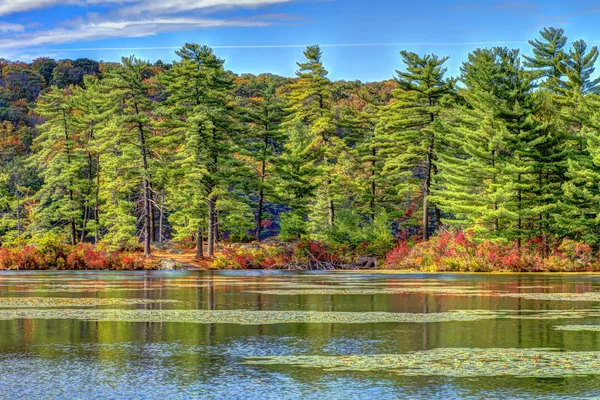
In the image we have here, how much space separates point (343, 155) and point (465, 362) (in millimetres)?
62325

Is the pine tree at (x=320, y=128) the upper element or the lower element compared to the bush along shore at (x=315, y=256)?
upper

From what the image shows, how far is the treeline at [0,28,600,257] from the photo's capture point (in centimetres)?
5297

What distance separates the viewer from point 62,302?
1030 inches

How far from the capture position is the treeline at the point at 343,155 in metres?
53.0

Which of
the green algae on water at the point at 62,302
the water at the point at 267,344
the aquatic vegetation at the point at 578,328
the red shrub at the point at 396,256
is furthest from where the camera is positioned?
the red shrub at the point at 396,256

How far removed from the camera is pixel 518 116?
54188 millimetres

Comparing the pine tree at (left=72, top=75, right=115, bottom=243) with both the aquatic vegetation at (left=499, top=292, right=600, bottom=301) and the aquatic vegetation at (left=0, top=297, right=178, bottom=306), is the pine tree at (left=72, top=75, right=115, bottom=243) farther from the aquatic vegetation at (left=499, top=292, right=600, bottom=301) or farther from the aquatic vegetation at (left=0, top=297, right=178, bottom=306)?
the aquatic vegetation at (left=499, top=292, right=600, bottom=301)

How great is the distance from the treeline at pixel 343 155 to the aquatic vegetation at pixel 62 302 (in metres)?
30.6

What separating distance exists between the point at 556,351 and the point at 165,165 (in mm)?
52535

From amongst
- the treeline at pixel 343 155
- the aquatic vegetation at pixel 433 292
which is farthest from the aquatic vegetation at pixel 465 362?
the treeline at pixel 343 155

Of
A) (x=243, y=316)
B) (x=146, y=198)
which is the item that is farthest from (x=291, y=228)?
(x=243, y=316)

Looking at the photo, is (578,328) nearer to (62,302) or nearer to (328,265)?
(62,302)

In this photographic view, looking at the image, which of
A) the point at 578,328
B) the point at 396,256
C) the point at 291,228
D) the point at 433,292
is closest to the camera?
the point at 578,328

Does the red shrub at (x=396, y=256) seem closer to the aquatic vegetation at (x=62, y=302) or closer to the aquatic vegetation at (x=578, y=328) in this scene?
→ the aquatic vegetation at (x=62, y=302)
